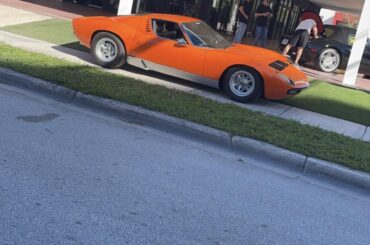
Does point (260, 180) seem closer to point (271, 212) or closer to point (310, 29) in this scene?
point (271, 212)

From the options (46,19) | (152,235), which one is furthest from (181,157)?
(46,19)

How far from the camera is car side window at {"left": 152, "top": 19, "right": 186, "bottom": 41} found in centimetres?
873

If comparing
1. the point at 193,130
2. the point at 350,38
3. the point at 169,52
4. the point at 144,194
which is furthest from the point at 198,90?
the point at 350,38

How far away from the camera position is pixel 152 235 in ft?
11.9

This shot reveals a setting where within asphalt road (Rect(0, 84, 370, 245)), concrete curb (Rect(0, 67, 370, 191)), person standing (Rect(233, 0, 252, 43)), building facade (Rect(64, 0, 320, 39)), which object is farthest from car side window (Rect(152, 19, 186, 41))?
building facade (Rect(64, 0, 320, 39))

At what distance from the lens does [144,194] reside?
4.34 m

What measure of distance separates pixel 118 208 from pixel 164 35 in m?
5.34

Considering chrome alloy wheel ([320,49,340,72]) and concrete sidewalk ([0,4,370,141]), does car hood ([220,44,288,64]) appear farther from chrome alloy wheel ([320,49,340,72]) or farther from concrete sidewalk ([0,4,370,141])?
chrome alloy wheel ([320,49,340,72])

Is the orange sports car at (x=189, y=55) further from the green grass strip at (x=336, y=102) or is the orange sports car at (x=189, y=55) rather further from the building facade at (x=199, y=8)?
the building facade at (x=199, y=8)

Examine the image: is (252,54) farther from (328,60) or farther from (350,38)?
(350,38)

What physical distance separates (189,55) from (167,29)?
0.76m

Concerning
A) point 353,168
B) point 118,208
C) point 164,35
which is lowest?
point 118,208

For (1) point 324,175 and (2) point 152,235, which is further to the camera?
(1) point 324,175

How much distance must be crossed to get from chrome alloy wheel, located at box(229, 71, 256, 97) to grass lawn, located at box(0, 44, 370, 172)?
684mm
